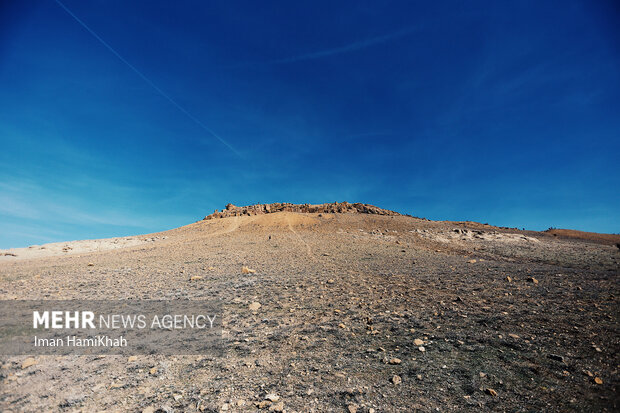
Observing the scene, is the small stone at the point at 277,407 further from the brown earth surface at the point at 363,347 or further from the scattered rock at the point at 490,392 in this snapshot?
the scattered rock at the point at 490,392

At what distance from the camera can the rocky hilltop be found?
106 feet

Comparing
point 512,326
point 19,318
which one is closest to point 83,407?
point 19,318

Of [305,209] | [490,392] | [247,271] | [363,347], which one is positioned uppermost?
[305,209]

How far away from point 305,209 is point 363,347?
2879 centimetres

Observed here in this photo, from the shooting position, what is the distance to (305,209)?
1321 inches

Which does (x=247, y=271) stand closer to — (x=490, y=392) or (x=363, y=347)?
(x=363, y=347)

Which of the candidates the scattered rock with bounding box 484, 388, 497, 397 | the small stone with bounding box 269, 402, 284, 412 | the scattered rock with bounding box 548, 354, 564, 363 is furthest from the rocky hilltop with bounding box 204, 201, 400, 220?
the small stone with bounding box 269, 402, 284, 412

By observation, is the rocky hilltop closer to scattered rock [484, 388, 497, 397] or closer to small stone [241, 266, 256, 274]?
small stone [241, 266, 256, 274]

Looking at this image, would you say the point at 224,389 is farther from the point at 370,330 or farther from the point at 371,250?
the point at 371,250

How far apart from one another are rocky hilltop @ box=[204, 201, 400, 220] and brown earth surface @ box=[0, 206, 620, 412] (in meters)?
21.1

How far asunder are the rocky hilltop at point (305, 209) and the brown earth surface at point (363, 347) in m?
21.1

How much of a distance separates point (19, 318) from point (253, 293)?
5583 mm

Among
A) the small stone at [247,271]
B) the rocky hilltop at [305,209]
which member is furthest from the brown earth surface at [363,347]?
the rocky hilltop at [305,209]

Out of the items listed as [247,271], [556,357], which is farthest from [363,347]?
[247,271]
